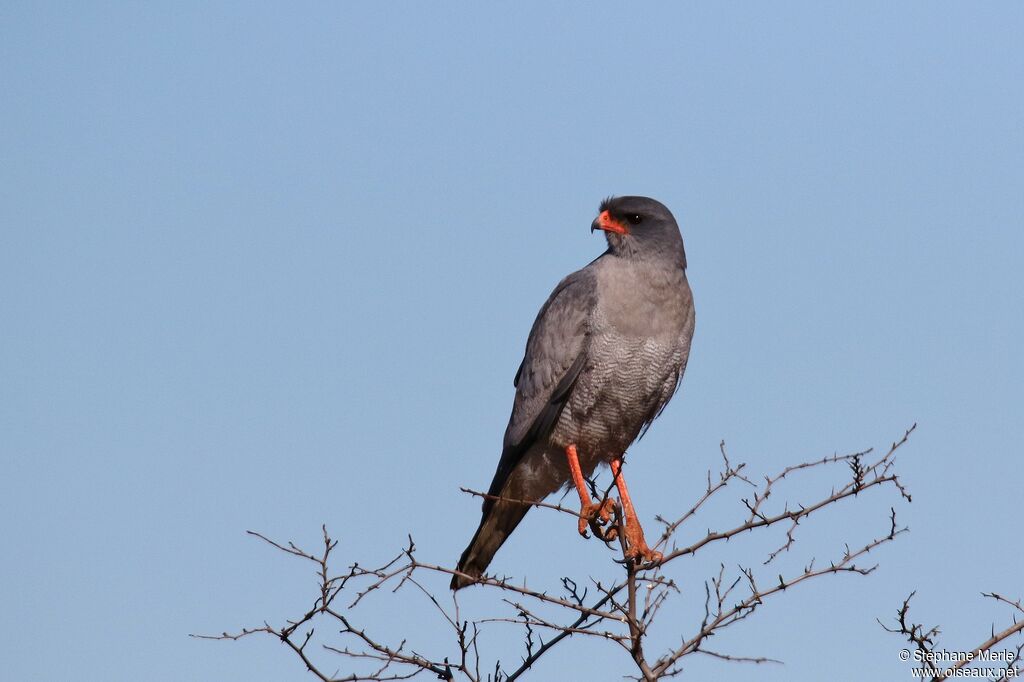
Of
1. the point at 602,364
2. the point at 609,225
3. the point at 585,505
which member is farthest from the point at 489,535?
the point at 609,225

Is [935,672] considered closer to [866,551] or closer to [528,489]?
[866,551]

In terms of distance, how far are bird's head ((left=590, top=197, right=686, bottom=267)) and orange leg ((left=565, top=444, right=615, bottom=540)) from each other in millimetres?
1109

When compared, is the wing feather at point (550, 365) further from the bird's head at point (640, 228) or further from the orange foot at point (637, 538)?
the orange foot at point (637, 538)

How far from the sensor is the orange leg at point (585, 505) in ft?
19.6

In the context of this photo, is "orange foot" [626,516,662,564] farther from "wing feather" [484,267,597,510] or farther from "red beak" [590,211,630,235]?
"red beak" [590,211,630,235]

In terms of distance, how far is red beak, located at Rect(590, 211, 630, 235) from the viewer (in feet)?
21.8

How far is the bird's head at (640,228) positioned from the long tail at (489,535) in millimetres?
1485

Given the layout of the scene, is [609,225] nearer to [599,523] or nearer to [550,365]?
[550,365]

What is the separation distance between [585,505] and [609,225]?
4.94ft

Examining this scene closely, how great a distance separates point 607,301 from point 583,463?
1.03 metres

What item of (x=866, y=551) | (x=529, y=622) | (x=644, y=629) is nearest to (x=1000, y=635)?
(x=866, y=551)

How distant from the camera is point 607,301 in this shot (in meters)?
6.38

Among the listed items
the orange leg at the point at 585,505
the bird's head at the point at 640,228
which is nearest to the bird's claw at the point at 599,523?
the orange leg at the point at 585,505

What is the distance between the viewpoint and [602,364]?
6391 mm
